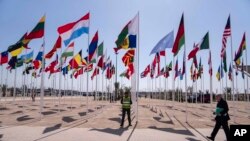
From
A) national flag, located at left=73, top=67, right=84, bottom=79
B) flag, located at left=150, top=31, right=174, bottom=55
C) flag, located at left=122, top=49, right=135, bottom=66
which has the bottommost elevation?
national flag, located at left=73, top=67, right=84, bottom=79

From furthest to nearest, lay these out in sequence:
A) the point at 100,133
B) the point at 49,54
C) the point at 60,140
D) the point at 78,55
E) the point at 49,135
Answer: the point at 78,55 < the point at 49,54 < the point at 100,133 < the point at 49,135 < the point at 60,140

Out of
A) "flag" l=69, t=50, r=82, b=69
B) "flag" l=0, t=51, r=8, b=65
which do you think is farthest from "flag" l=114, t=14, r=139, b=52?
"flag" l=0, t=51, r=8, b=65

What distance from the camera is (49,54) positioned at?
23391mm

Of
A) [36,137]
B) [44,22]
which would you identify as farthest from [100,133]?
[44,22]

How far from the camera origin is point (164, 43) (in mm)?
18312

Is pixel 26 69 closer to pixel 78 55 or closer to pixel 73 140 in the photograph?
pixel 78 55

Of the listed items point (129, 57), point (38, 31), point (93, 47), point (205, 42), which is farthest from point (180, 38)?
point (38, 31)

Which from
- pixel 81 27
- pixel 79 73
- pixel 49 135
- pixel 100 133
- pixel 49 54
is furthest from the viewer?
pixel 79 73

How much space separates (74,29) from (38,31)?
257 centimetres

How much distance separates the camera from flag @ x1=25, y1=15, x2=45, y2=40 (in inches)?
658

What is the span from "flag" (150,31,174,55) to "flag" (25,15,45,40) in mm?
7470

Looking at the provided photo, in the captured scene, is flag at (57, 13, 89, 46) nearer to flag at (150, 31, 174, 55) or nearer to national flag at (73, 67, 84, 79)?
flag at (150, 31, 174, 55)

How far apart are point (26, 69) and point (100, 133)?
1288 inches

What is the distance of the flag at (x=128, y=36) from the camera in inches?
664
